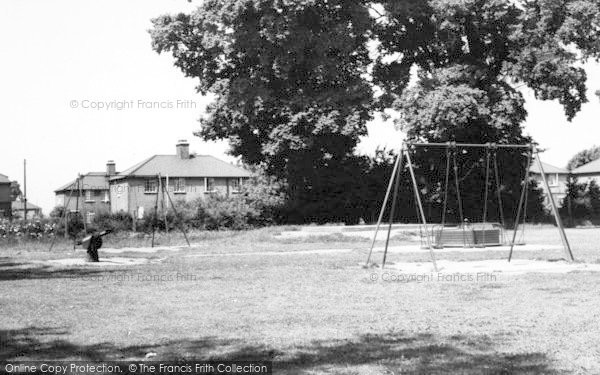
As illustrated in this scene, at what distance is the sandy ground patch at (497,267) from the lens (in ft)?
53.7

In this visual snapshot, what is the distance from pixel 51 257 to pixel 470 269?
42.6 ft

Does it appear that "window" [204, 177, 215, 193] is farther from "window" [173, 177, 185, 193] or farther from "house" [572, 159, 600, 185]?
"house" [572, 159, 600, 185]

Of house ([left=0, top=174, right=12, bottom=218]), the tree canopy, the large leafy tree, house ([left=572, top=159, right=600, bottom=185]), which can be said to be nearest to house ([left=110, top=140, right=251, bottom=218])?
house ([left=0, top=174, right=12, bottom=218])

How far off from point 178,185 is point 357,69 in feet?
109

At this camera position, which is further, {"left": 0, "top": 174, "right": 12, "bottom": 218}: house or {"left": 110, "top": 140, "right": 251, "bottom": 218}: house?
{"left": 0, "top": 174, "right": 12, "bottom": 218}: house

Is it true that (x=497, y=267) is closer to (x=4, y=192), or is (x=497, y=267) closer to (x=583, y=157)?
(x=4, y=192)

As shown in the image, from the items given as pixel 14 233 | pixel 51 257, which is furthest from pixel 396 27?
pixel 51 257

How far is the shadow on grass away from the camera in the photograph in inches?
277

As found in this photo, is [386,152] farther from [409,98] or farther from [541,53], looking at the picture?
[541,53]

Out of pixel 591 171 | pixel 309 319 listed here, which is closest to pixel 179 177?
pixel 591 171

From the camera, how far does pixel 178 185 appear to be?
71.9 meters

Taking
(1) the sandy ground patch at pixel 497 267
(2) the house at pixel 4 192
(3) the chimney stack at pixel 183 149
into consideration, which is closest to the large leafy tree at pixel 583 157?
(3) the chimney stack at pixel 183 149

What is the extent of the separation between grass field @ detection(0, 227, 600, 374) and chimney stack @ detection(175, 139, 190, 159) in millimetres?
56347

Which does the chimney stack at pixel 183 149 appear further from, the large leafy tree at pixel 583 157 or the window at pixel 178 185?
the large leafy tree at pixel 583 157
